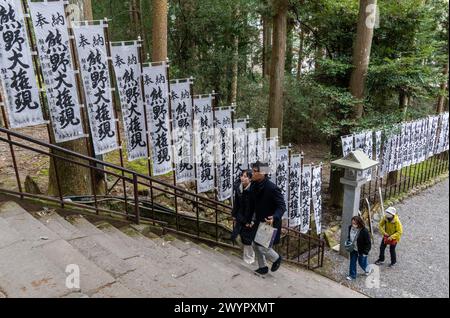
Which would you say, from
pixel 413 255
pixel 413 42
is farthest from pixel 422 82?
pixel 413 255

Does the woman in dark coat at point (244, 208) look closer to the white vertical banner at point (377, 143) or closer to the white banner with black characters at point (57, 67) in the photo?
the white banner with black characters at point (57, 67)

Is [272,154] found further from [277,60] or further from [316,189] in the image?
[277,60]

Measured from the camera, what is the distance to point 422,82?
10.6 metres

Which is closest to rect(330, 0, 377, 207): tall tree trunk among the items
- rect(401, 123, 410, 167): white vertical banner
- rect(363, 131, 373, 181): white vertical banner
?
rect(363, 131, 373, 181): white vertical banner

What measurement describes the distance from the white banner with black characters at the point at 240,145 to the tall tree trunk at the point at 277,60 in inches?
154

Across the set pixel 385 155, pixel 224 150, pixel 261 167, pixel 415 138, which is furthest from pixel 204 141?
pixel 415 138

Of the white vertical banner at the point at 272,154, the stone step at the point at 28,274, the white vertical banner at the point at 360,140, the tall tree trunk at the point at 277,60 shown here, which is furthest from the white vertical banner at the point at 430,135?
the stone step at the point at 28,274

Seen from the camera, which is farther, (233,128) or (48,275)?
(233,128)

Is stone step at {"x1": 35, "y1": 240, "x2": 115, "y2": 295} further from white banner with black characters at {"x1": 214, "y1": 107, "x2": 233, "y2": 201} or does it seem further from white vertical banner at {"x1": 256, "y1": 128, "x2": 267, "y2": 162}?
white vertical banner at {"x1": 256, "y1": 128, "x2": 267, "y2": 162}

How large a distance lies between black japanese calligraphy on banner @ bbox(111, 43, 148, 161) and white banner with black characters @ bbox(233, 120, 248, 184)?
2.28 metres

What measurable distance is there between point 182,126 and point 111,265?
3.46 meters

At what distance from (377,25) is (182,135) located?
7743 millimetres

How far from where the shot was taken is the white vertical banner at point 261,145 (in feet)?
27.7

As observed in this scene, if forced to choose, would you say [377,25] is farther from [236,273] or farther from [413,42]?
[236,273]
